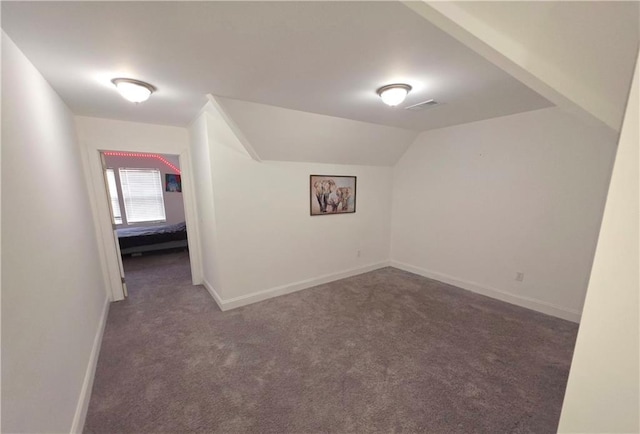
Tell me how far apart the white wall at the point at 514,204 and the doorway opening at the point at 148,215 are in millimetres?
4089

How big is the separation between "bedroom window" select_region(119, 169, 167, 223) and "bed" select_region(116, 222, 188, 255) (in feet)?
3.32

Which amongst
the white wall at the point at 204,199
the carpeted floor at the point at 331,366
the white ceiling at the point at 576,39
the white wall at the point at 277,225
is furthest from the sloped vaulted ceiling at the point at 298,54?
the carpeted floor at the point at 331,366

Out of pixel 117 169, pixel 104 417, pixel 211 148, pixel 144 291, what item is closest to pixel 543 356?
pixel 104 417

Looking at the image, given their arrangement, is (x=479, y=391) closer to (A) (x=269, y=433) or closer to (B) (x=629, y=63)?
(A) (x=269, y=433)

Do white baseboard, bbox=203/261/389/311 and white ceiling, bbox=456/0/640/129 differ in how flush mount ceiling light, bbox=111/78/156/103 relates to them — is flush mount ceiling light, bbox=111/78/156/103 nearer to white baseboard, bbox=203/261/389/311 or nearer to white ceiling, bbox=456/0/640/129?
white ceiling, bbox=456/0/640/129

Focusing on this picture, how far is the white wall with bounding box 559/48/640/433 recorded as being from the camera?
0.58 meters

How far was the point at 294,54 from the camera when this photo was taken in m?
1.47

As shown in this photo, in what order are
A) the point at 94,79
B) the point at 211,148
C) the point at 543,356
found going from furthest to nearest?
1. the point at 211,148
2. the point at 543,356
3. the point at 94,79

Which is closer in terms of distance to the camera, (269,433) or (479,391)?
(269,433)

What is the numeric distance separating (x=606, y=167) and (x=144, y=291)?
5721mm

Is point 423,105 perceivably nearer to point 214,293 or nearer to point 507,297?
point 507,297

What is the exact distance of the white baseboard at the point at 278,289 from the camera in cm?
304

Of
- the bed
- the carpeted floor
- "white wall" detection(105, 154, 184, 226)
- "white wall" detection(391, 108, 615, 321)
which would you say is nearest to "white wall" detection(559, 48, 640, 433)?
the carpeted floor

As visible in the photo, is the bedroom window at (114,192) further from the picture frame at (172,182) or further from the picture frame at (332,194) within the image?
the picture frame at (332,194)
